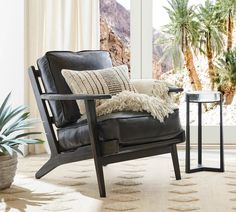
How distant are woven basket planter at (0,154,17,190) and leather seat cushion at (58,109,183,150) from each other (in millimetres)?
349

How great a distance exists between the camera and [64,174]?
370 centimetres

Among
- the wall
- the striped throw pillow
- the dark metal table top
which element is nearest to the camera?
the striped throw pillow

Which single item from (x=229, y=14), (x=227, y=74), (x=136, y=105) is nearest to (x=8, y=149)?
(x=136, y=105)

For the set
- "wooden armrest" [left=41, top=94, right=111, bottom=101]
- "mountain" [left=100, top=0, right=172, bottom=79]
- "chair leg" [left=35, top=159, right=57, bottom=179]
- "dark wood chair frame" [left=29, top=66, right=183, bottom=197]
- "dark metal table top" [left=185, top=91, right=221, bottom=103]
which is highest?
"mountain" [left=100, top=0, right=172, bottom=79]

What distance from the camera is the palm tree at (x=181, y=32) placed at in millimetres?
5055

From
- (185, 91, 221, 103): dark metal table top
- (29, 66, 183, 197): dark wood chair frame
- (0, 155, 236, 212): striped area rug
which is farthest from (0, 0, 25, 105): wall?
(185, 91, 221, 103): dark metal table top

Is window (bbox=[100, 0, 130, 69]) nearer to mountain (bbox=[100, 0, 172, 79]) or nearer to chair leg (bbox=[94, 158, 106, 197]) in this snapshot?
mountain (bbox=[100, 0, 172, 79])

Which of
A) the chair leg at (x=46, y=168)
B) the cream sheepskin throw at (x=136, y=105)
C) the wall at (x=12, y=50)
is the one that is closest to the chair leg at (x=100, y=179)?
the cream sheepskin throw at (x=136, y=105)

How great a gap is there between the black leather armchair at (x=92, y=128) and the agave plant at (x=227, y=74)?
1.66 metres

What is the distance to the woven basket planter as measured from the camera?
125 inches

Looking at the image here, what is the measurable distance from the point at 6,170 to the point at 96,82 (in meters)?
0.81

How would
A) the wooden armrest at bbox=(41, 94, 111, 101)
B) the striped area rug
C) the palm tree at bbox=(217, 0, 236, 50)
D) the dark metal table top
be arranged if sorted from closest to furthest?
the striped area rug, the wooden armrest at bbox=(41, 94, 111, 101), the dark metal table top, the palm tree at bbox=(217, 0, 236, 50)

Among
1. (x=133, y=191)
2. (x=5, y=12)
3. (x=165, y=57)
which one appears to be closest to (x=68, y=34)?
(x=5, y=12)

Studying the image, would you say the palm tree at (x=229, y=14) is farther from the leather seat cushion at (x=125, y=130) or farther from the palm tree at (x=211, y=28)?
the leather seat cushion at (x=125, y=130)
